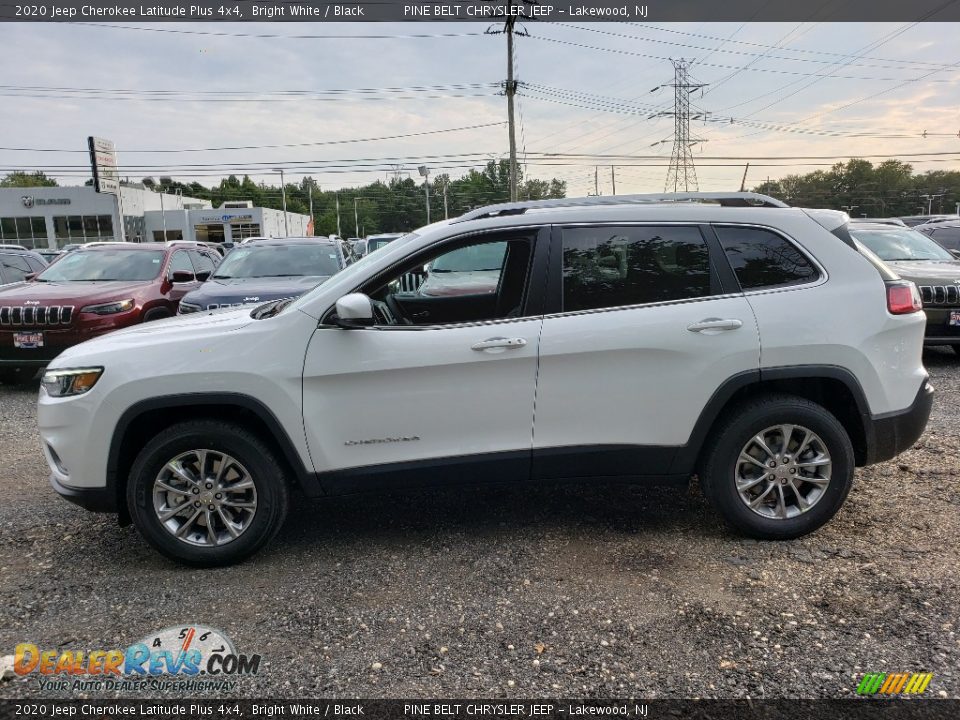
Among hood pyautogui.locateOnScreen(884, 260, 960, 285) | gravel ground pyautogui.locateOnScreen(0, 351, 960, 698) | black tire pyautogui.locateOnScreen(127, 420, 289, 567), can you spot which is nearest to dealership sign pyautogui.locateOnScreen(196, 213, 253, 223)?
hood pyautogui.locateOnScreen(884, 260, 960, 285)

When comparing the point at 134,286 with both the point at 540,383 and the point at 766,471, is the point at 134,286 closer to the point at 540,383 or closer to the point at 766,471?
the point at 540,383

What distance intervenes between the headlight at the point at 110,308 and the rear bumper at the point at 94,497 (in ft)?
16.5

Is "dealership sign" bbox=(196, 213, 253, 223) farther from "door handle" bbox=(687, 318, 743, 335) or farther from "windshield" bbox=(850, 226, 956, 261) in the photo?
"door handle" bbox=(687, 318, 743, 335)

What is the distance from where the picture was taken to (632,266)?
3.66 m

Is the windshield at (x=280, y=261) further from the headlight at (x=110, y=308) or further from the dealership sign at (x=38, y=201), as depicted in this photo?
the dealership sign at (x=38, y=201)

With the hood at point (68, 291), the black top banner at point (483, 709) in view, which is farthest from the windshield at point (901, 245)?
the hood at point (68, 291)

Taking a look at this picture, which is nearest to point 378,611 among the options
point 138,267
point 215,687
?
point 215,687

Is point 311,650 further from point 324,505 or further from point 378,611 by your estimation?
point 324,505

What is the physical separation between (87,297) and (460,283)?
5553 millimetres

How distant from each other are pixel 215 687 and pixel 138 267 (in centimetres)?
791

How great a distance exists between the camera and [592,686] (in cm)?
258

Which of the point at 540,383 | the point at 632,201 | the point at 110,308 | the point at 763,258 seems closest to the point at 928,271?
the point at 763,258

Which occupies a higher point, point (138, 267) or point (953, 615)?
point (138, 267)

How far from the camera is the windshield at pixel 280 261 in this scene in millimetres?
8969
